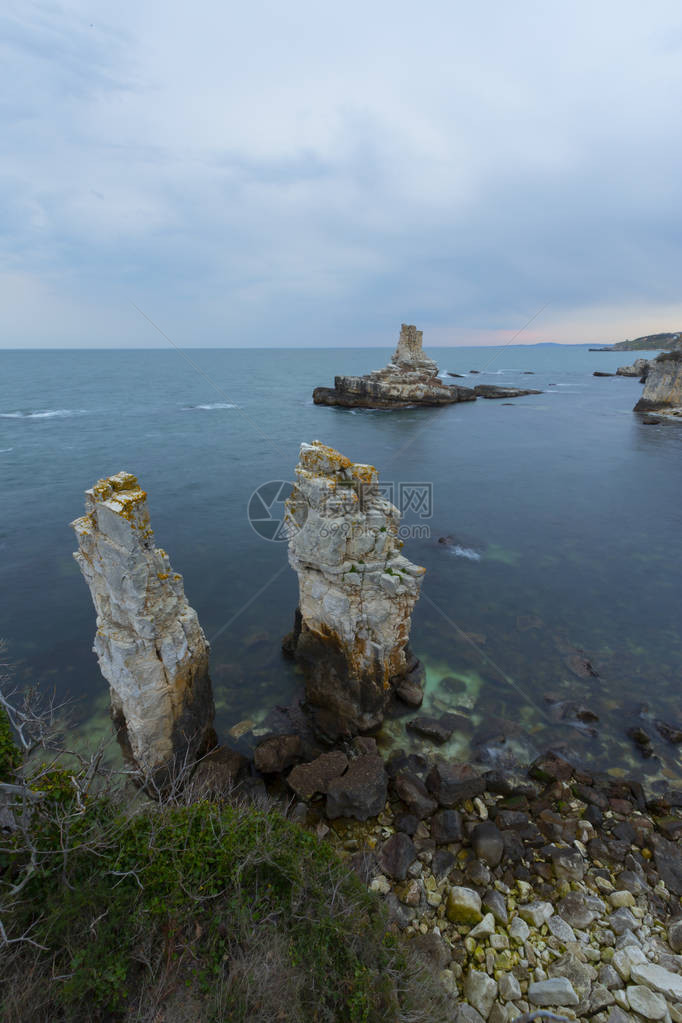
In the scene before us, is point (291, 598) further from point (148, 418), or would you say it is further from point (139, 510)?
point (148, 418)

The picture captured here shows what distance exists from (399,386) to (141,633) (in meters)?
82.7

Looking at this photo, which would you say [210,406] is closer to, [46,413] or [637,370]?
[46,413]

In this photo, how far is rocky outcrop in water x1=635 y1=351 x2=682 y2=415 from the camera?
241 ft

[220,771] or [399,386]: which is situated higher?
[399,386]

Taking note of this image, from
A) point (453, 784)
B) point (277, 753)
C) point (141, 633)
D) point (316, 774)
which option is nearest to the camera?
point (141, 633)

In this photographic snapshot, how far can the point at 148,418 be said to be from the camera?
74.0 m

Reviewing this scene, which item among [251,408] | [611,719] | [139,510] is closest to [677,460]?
[611,719]

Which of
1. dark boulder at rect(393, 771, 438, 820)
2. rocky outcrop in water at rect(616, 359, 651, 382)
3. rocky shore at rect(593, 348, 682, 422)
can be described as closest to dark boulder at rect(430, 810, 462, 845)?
dark boulder at rect(393, 771, 438, 820)

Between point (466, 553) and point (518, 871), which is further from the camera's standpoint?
point (466, 553)

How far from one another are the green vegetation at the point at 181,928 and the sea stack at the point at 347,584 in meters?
6.83

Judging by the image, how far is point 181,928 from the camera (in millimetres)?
7355

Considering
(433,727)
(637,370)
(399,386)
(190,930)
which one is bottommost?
(433,727)

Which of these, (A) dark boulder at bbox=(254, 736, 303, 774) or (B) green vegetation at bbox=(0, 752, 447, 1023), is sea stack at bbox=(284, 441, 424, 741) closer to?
(A) dark boulder at bbox=(254, 736, 303, 774)

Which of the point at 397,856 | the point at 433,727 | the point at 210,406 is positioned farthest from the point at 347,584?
the point at 210,406
